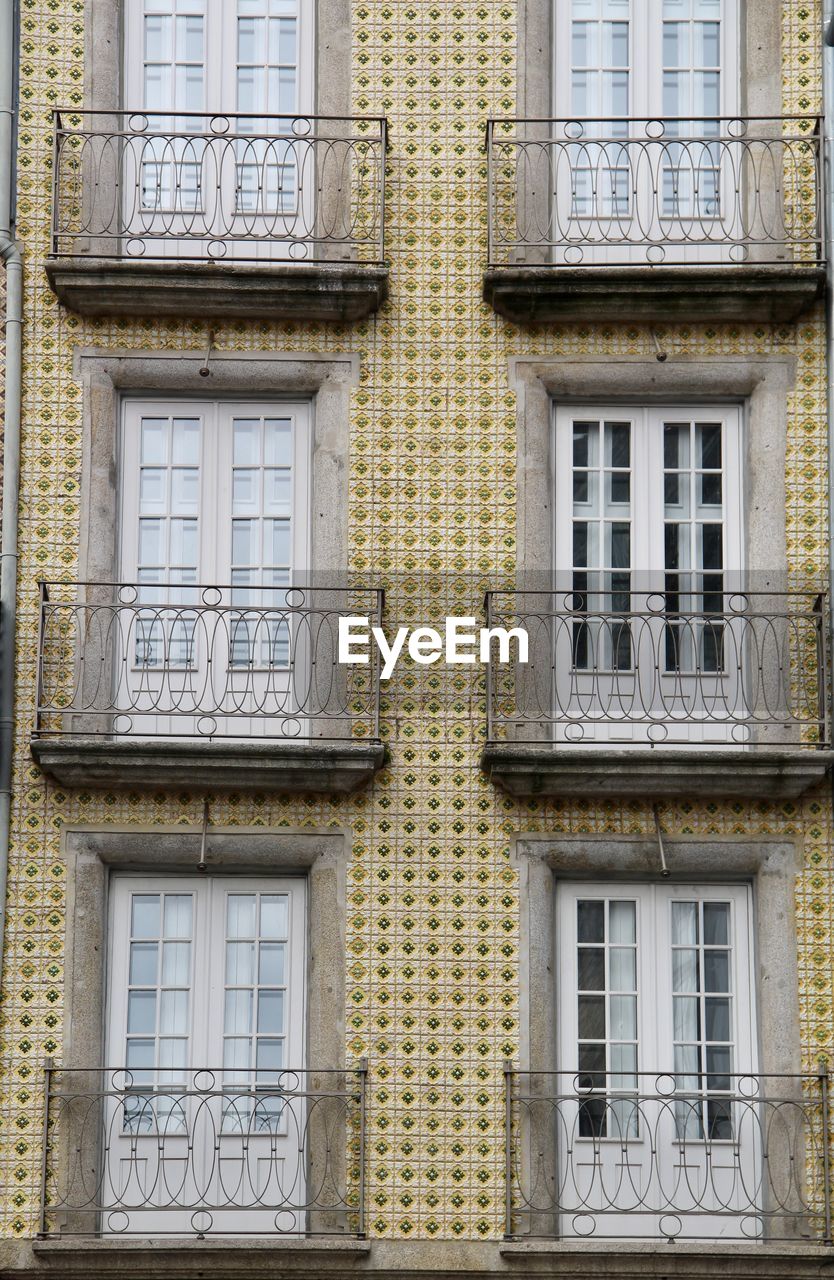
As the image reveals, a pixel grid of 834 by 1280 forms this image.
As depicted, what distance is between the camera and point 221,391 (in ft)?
60.0

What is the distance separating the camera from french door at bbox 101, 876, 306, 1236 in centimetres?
1694

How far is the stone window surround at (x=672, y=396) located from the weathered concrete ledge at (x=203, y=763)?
213cm

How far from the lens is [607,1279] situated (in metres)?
16.6

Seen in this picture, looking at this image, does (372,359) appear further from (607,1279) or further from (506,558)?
(607,1279)

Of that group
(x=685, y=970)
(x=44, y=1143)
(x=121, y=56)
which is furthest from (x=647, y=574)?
(x=44, y=1143)

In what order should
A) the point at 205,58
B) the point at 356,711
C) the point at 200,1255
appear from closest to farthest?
the point at 200,1255 < the point at 356,711 < the point at 205,58

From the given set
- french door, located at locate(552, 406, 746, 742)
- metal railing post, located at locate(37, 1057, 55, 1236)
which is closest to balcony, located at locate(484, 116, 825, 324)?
french door, located at locate(552, 406, 746, 742)

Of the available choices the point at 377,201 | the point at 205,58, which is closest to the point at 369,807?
the point at 377,201

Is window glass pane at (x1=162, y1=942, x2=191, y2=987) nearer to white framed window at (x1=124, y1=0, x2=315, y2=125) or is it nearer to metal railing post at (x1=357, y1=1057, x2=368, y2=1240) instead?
metal railing post at (x1=357, y1=1057, x2=368, y2=1240)

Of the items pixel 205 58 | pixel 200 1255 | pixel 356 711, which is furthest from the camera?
pixel 205 58

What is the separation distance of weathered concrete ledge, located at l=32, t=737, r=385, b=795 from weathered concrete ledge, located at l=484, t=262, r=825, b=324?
337 centimetres

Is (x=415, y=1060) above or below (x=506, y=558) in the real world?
below

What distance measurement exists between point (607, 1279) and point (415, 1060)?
1886 mm

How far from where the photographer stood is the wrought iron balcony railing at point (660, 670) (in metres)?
17.7
